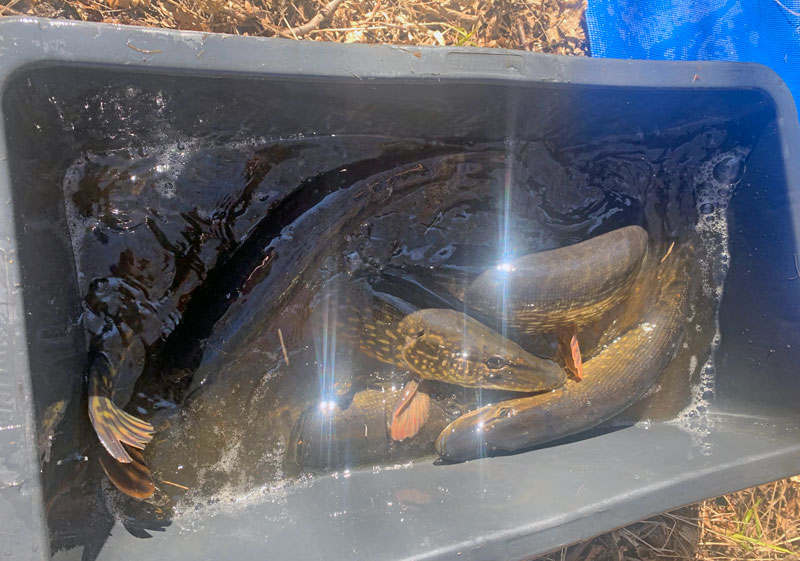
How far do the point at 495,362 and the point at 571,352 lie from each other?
437 millimetres

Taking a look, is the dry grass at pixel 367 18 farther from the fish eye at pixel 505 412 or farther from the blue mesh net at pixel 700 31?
the fish eye at pixel 505 412

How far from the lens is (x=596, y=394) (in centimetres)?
241

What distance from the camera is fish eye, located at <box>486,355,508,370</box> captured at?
2326 millimetres

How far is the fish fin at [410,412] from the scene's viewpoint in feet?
7.50

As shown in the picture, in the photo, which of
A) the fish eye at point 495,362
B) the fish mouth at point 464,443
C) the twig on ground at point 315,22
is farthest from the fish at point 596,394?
the twig on ground at point 315,22

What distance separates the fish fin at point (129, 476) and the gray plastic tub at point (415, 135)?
14 cm

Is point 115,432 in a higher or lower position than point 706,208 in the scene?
lower

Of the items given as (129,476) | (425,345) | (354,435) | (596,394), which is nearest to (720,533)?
(596,394)

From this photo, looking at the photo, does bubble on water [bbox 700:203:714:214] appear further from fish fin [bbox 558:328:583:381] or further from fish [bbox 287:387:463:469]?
fish [bbox 287:387:463:469]

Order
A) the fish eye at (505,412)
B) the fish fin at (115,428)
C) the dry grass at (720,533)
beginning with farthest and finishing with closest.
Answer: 1. the dry grass at (720,533)
2. the fish eye at (505,412)
3. the fish fin at (115,428)

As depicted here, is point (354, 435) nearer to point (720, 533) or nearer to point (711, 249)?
point (711, 249)

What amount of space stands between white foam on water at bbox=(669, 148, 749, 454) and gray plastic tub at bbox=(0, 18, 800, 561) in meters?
0.06

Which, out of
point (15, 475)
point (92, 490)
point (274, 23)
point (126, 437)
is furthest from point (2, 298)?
point (274, 23)

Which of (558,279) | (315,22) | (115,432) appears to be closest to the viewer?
(115,432)
